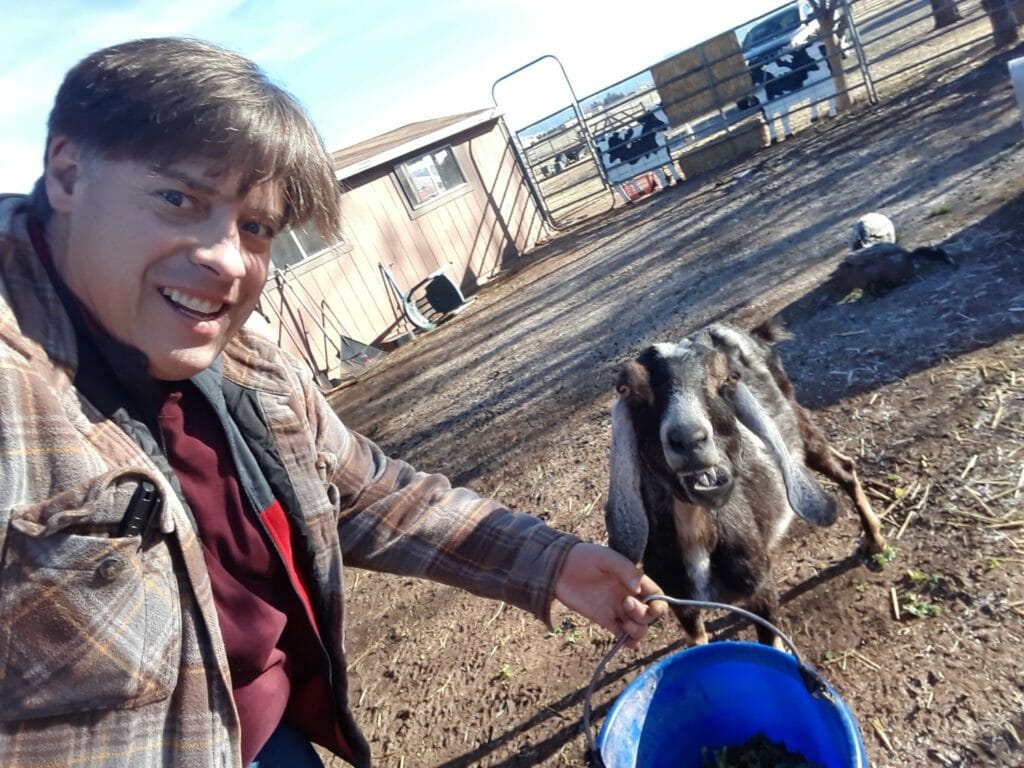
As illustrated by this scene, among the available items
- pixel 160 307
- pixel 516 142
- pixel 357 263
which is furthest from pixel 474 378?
pixel 516 142

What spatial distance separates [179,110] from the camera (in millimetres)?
1201

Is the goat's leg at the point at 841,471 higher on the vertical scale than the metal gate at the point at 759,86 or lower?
lower

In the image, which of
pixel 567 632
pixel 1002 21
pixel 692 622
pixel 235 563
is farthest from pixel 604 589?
pixel 1002 21

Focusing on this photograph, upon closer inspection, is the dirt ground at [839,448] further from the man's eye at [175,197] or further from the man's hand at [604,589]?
the man's eye at [175,197]

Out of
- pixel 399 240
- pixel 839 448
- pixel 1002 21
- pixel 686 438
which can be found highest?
pixel 399 240

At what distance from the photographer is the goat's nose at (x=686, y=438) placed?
2.12 meters

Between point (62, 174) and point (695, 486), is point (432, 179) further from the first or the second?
point (62, 174)

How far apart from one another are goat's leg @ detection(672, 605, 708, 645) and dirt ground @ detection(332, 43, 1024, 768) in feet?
0.99

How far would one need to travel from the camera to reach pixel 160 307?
1251 millimetres

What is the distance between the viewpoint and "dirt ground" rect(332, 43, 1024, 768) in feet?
8.15

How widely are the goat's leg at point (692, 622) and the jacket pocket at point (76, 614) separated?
6.34 feet

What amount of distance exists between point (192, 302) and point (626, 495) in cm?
167

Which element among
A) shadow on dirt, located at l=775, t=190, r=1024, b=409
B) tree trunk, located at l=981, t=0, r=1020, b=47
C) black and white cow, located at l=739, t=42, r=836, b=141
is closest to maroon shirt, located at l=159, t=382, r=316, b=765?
shadow on dirt, located at l=775, t=190, r=1024, b=409

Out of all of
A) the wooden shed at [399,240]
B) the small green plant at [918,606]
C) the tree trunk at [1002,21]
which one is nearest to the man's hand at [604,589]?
the small green plant at [918,606]
